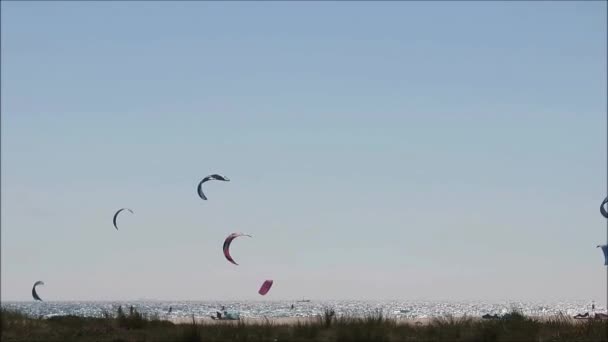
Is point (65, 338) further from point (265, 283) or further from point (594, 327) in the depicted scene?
point (594, 327)

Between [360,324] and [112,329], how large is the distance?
256 inches

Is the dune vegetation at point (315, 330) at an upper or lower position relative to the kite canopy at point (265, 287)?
lower

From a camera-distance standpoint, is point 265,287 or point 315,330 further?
point 265,287

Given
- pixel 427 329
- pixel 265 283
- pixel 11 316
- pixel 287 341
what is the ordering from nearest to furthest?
pixel 287 341, pixel 427 329, pixel 11 316, pixel 265 283

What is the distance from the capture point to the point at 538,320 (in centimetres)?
2723

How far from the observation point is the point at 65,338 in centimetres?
2388

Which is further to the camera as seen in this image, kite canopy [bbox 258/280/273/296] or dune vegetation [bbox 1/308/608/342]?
kite canopy [bbox 258/280/273/296]

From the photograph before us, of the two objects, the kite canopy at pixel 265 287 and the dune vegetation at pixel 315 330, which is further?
the kite canopy at pixel 265 287

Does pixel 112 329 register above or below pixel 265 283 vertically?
below

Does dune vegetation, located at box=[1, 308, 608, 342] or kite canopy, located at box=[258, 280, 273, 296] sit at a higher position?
kite canopy, located at box=[258, 280, 273, 296]

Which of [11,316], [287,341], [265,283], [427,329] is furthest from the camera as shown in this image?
[265,283]

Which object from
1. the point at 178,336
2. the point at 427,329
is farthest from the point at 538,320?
the point at 178,336

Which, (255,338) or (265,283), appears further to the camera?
(265,283)

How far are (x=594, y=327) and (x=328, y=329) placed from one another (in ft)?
22.9
